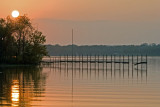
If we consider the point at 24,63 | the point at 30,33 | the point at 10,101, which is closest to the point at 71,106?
the point at 10,101

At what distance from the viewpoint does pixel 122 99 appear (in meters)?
25.3

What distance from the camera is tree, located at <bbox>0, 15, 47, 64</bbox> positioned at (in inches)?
3455

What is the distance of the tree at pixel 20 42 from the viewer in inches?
3455

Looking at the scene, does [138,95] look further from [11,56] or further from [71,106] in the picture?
[11,56]

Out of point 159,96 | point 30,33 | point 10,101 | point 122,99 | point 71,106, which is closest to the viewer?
point 71,106

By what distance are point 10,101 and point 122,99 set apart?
22.3ft

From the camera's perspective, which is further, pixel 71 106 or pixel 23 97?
pixel 23 97

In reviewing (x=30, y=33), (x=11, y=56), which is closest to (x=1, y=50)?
(x=11, y=56)

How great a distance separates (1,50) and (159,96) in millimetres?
64521

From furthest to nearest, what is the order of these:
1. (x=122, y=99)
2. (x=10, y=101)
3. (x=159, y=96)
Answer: (x=159, y=96), (x=122, y=99), (x=10, y=101)

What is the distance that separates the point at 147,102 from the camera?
78.3 feet

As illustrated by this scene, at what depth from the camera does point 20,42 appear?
305 ft

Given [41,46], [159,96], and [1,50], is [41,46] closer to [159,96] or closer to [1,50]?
A: [1,50]

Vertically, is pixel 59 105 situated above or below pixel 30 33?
below
